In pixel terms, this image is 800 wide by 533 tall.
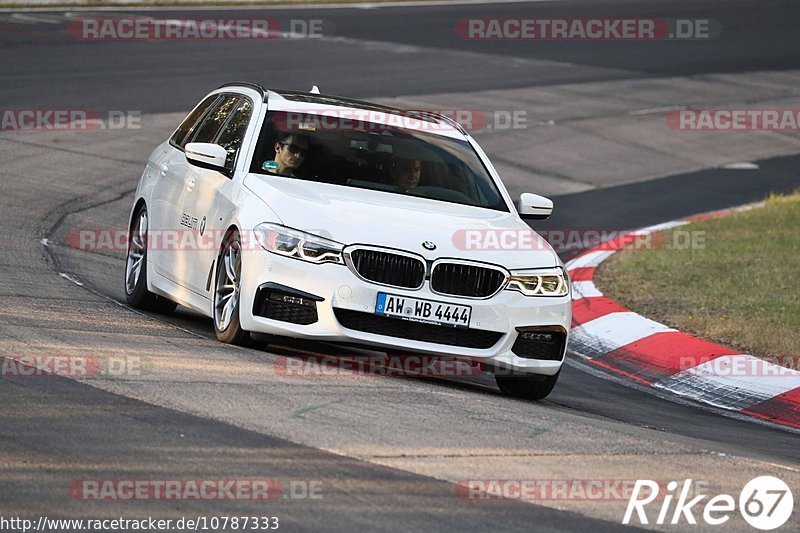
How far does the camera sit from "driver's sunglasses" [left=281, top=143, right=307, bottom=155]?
30.3 ft

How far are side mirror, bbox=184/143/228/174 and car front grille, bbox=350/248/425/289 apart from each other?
4.74 feet

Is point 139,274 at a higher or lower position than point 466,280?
lower

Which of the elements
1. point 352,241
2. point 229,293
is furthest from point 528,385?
point 229,293

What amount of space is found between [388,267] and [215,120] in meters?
2.63

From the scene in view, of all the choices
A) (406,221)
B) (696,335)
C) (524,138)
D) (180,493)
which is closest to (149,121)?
(524,138)

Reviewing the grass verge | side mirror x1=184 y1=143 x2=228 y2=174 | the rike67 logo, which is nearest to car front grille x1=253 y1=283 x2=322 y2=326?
side mirror x1=184 y1=143 x2=228 y2=174

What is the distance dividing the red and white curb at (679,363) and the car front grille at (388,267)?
2.70 metres

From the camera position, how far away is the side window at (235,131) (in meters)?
9.45

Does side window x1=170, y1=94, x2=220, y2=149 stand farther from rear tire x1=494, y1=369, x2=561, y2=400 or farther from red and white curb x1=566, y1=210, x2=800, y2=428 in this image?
red and white curb x1=566, y1=210, x2=800, y2=428

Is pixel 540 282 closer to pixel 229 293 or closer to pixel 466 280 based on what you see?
pixel 466 280

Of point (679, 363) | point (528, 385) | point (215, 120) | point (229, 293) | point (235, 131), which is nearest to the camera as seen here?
point (229, 293)

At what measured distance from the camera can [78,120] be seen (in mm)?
19406

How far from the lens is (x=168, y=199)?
392 inches

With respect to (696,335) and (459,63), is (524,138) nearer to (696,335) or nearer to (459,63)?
(459,63)
